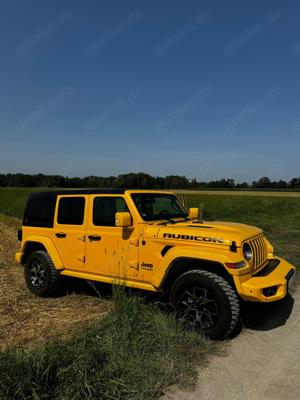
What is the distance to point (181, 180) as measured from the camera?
273 feet

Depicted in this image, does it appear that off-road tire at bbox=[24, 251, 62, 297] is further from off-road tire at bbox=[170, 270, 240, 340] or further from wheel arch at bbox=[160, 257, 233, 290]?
off-road tire at bbox=[170, 270, 240, 340]

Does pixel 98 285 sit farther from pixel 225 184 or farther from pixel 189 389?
pixel 225 184

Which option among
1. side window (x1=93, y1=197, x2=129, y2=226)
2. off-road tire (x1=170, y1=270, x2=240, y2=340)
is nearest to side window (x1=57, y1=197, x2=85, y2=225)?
side window (x1=93, y1=197, x2=129, y2=226)

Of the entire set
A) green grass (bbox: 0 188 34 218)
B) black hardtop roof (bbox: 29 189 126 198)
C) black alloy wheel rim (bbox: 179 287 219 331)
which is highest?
black hardtop roof (bbox: 29 189 126 198)

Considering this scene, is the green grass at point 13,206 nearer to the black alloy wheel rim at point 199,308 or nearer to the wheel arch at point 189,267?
the wheel arch at point 189,267

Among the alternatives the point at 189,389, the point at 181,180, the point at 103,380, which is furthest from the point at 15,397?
the point at 181,180

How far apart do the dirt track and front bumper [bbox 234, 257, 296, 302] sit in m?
0.56

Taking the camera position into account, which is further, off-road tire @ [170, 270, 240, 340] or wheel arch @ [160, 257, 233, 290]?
wheel arch @ [160, 257, 233, 290]

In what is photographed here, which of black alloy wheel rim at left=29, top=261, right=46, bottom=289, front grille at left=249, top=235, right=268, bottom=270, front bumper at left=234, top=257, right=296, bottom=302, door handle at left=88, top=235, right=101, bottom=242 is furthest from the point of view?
black alloy wheel rim at left=29, top=261, right=46, bottom=289

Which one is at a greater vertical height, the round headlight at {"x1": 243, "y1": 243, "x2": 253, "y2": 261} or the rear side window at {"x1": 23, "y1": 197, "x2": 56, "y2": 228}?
the rear side window at {"x1": 23, "y1": 197, "x2": 56, "y2": 228}

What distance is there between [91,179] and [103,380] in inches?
2190

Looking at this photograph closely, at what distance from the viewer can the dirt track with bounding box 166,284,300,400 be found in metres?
→ 3.44

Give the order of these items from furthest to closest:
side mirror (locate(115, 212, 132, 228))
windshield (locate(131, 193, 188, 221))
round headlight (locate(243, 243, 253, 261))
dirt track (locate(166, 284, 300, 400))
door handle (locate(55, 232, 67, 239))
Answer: door handle (locate(55, 232, 67, 239)) < windshield (locate(131, 193, 188, 221)) < side mirror (locate(115, 212, 132, 228)) < round headlight (locate(243, 243, 253, 261)) < dirt track (locate(166, 284, 300, 400))

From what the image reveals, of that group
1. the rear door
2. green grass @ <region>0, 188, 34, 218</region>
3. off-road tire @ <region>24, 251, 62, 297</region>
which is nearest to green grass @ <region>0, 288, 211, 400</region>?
the rear door
